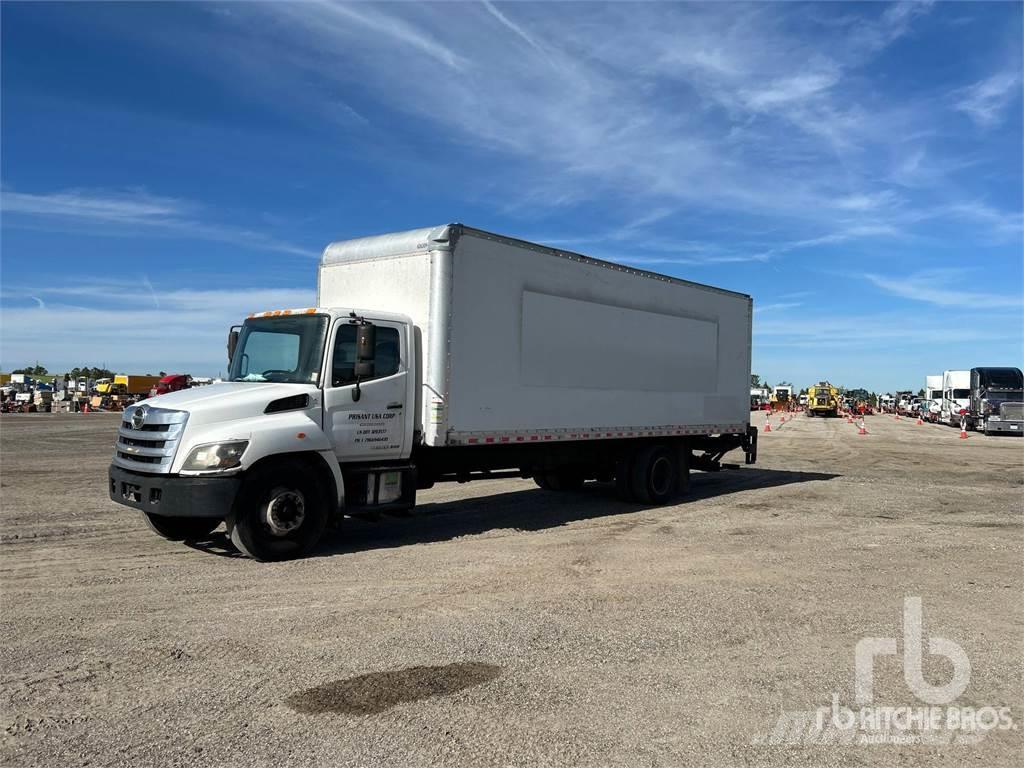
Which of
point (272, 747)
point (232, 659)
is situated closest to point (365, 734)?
point (272, 747)

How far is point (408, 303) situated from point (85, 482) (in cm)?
871

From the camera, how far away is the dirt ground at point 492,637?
4.09 meters

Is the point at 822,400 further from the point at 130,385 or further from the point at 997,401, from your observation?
the point at 130,385

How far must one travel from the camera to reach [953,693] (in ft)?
16.0

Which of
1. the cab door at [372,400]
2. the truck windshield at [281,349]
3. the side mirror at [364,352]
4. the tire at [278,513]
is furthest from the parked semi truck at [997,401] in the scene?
the tire at [278,513]

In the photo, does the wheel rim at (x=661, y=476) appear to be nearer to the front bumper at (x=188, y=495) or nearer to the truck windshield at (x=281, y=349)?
the truck windshield at (x=281, y=349)

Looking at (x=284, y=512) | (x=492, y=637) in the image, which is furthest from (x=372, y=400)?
(x=492, y=637)

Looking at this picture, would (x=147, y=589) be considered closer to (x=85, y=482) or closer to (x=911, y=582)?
(x=911, y=582)

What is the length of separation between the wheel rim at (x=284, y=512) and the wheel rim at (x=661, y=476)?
6.49 meters

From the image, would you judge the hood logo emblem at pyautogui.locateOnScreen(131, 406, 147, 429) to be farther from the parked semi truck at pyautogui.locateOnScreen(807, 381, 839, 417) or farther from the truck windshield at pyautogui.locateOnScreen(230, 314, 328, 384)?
the parked semi truck at pyautogui.locateOnScreen(807, 381, 839, 417)

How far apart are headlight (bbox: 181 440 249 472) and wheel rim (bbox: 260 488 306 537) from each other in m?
0.58

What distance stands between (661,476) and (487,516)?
3434 millimetres

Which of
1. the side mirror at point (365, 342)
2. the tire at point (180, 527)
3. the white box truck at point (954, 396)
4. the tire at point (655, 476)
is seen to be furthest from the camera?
the white box truck at point (954, 396)

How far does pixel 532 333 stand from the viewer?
10.6 meters
